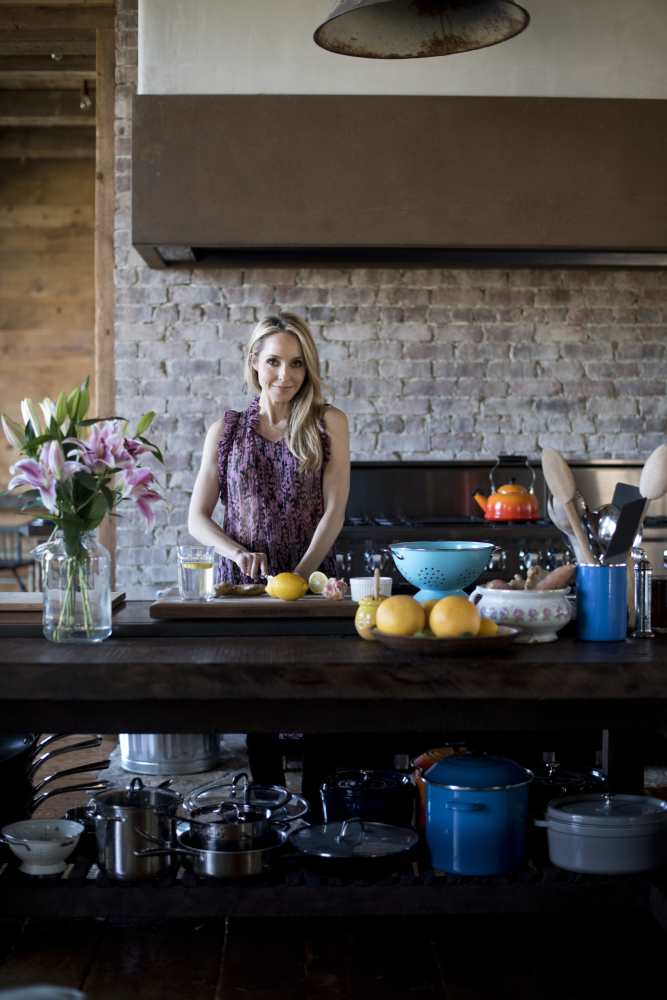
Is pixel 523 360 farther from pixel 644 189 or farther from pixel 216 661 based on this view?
pixel 216 661

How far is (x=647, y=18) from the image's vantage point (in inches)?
148

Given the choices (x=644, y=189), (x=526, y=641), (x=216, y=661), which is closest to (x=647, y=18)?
(x=644, y=189)

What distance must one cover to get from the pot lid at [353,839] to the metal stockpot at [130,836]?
0.24 meters

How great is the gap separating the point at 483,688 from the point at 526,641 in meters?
0.24

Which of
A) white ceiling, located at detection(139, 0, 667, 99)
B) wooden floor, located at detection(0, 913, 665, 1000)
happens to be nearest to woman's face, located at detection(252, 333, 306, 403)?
wooden floor, located at detection(0, 913, 665, 1000)

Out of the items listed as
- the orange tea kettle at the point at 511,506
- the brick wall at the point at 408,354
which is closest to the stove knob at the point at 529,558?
the orange tea kettle at the point at 511,506

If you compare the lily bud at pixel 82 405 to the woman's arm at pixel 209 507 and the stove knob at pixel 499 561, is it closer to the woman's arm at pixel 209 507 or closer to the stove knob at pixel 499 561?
the woman's arm at pixel 209 507

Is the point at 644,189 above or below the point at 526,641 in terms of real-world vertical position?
above

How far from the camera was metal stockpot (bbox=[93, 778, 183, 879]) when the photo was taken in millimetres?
1674

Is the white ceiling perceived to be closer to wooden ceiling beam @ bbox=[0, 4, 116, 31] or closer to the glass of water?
wooden ceiling beam @ bbox=[0, 4, 116, 31]

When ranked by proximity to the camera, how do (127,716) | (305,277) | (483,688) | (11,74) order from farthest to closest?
(11,74), (305,277), (127,716), (483,688)

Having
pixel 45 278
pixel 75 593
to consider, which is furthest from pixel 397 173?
pixel 45 278

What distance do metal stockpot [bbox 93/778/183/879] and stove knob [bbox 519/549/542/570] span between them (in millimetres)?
2154

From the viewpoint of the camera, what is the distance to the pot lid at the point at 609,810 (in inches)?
66.7
